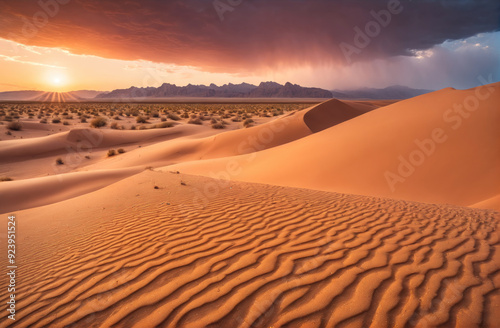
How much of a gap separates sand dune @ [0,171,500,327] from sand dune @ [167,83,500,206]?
8.38 ft

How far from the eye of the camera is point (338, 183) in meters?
8.70

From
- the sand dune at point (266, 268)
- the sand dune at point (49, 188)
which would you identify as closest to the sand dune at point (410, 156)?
the sand dune at point (266, 268)

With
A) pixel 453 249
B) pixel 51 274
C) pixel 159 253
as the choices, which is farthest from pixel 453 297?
pixel 51 274

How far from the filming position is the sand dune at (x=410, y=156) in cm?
738

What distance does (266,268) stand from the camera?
9.49ft

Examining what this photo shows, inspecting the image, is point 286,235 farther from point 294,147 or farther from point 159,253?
point 294,147

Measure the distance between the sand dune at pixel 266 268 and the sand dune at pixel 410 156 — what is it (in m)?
2.55

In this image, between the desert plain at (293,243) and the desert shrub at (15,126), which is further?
the desert shrub at (15,126)

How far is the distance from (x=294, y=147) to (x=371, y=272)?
10.4m

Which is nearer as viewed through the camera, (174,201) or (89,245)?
(89,245)

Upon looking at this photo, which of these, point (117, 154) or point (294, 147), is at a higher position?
point (294, 147)

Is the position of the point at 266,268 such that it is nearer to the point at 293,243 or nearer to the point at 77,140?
the point at 293,243

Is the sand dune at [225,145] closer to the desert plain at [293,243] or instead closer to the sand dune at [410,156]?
the sand dune at [410,156]

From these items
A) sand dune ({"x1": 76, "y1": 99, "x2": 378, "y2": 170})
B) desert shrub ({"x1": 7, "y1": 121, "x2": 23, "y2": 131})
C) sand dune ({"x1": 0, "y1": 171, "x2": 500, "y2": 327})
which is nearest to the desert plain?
sand dune ({"x1": 0, "y1": 171, "x2": 500, "y2": 327})
